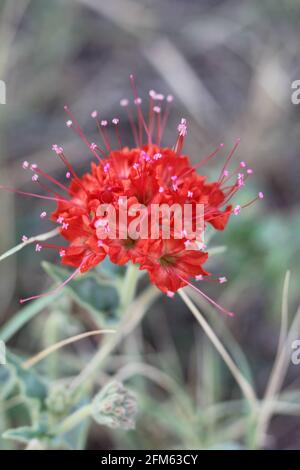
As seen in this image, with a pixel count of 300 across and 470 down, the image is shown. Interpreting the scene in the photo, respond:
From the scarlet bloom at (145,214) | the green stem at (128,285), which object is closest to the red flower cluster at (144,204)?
Result: the scarlet bloom at (145,214)

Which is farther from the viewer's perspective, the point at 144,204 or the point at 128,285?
the point at 128,285

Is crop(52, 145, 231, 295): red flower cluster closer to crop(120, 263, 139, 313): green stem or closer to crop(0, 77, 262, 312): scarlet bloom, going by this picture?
crop(0, 77, 262, 312): scarlet bloom

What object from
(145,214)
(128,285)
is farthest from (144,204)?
(128,285)

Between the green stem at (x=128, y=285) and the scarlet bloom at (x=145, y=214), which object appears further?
the green stem at (x=128, y=285)

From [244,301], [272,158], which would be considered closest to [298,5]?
[272,158]

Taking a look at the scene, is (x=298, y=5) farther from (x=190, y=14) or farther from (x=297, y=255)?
(x=297, y=255)

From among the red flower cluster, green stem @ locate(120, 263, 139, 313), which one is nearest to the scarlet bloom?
the red flower cluster

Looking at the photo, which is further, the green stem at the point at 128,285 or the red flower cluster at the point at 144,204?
the green stem at the point at 128,285

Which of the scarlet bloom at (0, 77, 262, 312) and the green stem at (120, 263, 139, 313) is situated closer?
the scarlet bloom at (0, 77, 262, 312)

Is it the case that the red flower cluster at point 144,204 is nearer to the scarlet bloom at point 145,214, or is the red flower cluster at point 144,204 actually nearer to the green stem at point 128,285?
the scarlet bloom at point 145,214

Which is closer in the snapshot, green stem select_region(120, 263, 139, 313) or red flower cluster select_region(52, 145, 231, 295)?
red flower cluster select_region(52, 145, 231, 295)

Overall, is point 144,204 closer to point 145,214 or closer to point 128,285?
point 145,214
